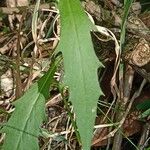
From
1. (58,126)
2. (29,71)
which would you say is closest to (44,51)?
(29,71)

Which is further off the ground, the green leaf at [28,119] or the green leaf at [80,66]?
the green leaf at [80,66]

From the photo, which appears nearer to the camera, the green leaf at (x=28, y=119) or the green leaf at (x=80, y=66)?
the green leaf at (x=80, y=66)

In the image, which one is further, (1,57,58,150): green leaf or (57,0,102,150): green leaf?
(1,57,58,150): green leaf

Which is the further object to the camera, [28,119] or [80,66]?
[28,119]

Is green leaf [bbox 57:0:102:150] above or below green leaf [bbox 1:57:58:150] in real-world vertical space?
above

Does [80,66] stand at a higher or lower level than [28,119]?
higher
